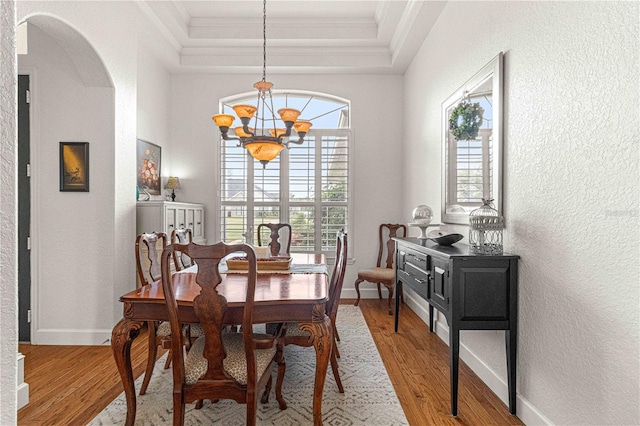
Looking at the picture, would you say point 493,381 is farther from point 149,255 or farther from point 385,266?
point 385,266

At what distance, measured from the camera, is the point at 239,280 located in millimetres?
2496

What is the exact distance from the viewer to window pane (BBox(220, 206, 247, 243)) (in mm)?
5516

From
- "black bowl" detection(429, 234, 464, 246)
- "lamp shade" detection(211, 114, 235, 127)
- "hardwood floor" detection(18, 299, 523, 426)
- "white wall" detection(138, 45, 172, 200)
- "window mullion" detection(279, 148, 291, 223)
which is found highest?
"white wall" detection(138, 45, 172, 200)

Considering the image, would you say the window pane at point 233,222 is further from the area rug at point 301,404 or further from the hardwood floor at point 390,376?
the area rug at point 301,404

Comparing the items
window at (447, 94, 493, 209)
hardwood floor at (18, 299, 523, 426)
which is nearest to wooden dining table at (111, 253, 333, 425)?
hardwood floor at (18, 299, 523, 426)

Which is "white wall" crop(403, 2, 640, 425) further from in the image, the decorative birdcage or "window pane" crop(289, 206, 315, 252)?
"window pane" crop(289, 206, 315, 252)

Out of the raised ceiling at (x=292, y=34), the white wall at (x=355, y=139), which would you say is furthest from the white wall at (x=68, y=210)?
the white wall at (x=355, y=139)

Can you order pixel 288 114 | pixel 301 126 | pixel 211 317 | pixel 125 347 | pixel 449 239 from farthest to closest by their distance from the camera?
pixel 301 126, pixel 288 114, pixel 449 239, pixel 125 347, pixel 211 317

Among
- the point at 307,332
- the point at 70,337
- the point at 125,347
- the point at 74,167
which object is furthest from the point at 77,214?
the point at 307,332

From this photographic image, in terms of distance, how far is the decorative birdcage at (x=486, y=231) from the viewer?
243 cm

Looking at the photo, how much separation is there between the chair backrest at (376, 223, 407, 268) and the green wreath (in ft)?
7.38

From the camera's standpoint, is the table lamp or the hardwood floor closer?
the hardwood floor

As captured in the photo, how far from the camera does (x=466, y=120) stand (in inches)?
118

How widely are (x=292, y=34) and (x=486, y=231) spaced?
3.56 metres
